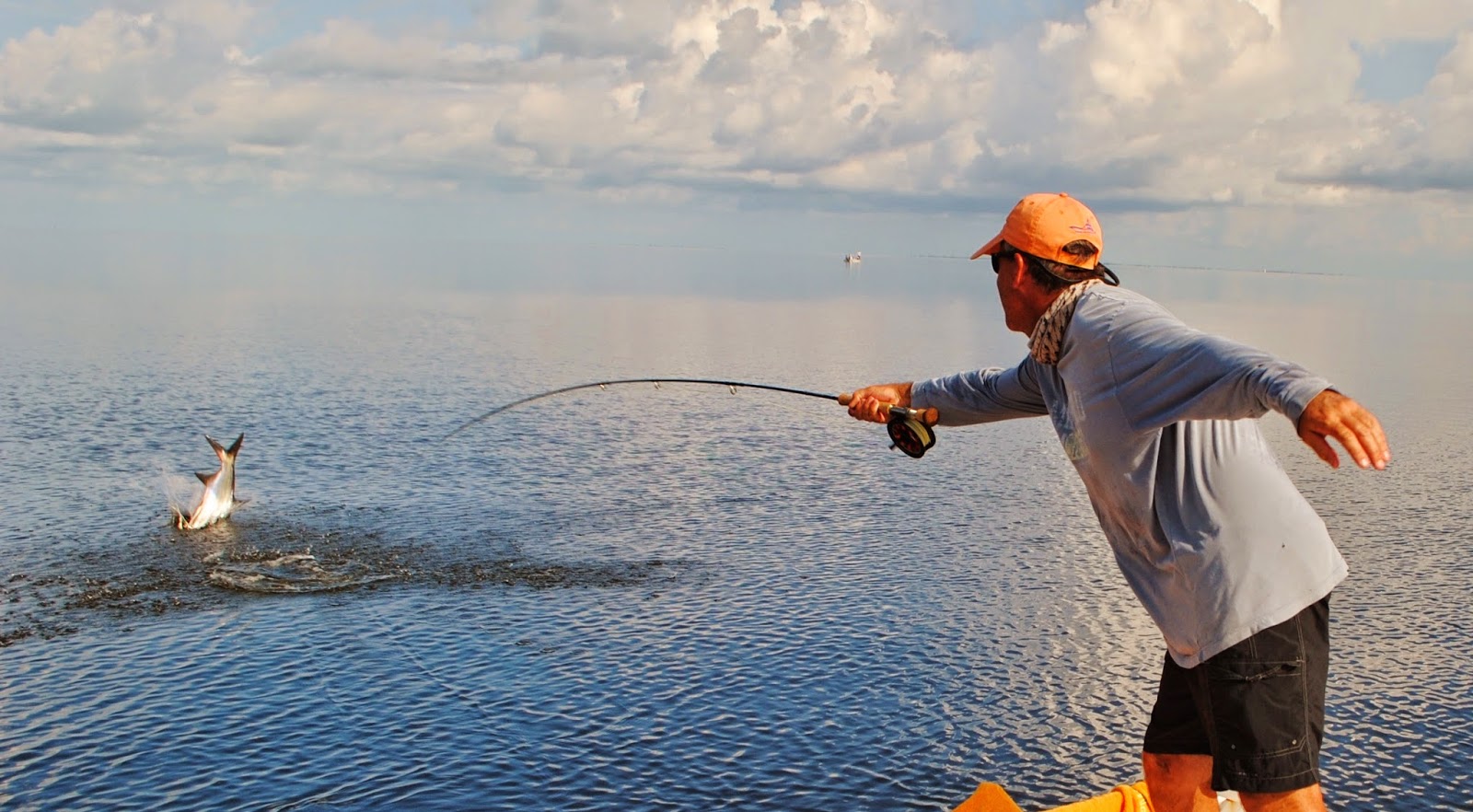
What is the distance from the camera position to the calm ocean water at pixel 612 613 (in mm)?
7574

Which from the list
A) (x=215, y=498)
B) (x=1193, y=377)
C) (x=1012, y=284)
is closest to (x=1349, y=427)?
(x=1193, y=377)

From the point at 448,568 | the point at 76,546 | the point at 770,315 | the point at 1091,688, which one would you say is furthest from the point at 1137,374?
the point at 770,315

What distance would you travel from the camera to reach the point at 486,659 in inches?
→ 364

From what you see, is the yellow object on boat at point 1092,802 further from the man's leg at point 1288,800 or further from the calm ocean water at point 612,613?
the calm ocean water at point 612,613

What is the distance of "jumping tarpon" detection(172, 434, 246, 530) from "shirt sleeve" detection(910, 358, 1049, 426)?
31.8ft

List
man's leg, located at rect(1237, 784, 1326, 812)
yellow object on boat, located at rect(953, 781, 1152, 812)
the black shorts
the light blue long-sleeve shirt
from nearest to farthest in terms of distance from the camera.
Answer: the light blue long-sleeve shirt, the black shorts, man's leg, located at rect(1237, 784, 1326, 812), yellow object on boat, located at rect(953, 781, 1152, 812)

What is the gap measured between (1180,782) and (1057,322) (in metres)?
1.75

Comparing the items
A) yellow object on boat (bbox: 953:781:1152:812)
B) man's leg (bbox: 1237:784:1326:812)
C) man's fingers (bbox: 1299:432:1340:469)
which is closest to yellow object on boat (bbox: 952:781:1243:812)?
yellow object on boat (bbox: 953:781:1152:812)

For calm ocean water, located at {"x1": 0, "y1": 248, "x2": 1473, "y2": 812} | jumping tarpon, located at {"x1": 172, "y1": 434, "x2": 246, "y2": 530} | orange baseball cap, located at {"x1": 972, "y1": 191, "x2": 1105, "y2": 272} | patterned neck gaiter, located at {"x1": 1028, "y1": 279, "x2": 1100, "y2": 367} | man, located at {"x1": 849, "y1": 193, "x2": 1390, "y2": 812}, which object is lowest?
calm ocean water, located at {"x1": 0, "y1": 248, "x2": 1473, "y2": 812}

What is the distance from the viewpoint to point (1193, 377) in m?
3.45

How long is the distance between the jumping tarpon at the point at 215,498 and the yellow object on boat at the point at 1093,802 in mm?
9444

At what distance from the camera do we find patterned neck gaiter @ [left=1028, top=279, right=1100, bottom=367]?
13.3ft

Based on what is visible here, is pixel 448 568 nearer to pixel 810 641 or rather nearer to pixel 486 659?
pixel 486 659

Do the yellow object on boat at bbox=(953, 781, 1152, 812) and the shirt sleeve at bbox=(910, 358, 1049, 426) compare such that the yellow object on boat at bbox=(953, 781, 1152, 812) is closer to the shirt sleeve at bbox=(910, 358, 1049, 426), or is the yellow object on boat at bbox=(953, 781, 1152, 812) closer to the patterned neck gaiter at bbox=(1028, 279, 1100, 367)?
the shirt sleeve at bbox=(910, 358, 1049, 426)
